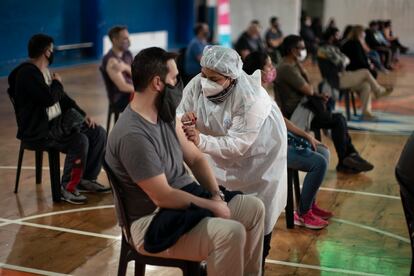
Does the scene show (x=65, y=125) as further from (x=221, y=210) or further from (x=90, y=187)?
(x=221, y=210)

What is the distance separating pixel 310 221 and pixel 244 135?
1245 millimetres

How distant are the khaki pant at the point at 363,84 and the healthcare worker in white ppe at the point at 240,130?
5168mm

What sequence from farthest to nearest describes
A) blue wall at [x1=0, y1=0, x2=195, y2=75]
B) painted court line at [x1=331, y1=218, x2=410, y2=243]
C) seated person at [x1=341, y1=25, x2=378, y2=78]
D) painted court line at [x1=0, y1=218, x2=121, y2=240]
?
blue wall at [x1=0, y1=0, x2=195, y2=75] < seated person at [x1=341, y1=25, x2=378, y2=78] < painted court line at [x1=331, y1=218, x2=410, y2=243] < painted court line at [x1=0, y1=218, x2=121, y2=240]

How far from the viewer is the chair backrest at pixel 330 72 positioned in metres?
7.94

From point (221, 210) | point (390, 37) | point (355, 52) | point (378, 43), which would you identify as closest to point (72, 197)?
point (221, 210)

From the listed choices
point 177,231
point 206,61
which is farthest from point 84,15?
point 177,231

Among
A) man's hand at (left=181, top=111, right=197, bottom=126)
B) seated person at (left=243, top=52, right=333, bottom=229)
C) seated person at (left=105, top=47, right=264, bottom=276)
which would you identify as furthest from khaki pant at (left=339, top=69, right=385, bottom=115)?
seated person at (left=105, top=47, right=264, bottom=276)

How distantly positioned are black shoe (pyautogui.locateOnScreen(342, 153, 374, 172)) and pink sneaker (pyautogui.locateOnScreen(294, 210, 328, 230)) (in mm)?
1429

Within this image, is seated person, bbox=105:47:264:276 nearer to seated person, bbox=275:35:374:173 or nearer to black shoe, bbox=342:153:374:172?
seated person, bbox=275:35:374:173

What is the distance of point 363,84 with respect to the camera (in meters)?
8.38

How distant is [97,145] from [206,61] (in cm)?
186

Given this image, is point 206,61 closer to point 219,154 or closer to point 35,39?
point 219,154

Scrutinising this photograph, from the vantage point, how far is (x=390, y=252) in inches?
152

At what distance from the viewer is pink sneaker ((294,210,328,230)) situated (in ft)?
13.8
